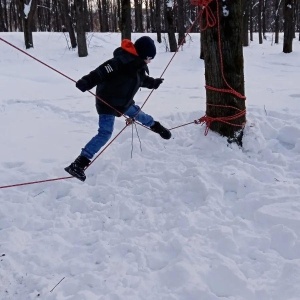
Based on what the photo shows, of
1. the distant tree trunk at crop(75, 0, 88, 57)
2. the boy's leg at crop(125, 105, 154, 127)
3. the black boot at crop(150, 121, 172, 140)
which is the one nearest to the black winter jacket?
the boy's leg at crop(125, 105, 154, 127)

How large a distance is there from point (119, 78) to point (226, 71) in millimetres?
1202

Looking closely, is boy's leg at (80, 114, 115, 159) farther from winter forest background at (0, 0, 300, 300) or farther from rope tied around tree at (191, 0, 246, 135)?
rope tied around tree at (191, 0, 246, 135)

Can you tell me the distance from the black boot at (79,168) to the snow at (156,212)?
4.4 inches

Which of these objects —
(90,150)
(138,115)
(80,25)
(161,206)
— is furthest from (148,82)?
(80,25)

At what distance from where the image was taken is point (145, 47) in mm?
4016

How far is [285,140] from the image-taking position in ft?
15.4

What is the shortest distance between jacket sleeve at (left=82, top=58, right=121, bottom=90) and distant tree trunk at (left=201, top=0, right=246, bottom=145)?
1113 millimetres

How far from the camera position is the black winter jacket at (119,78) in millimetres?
3986

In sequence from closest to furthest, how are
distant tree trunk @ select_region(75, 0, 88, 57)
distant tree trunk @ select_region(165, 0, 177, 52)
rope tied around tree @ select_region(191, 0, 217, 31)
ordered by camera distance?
rope tied around tree @ select_region(191, 0, 217, 31)
distant tree trunk @ select_region(75, 0, 88, 57)
distant tree trunk @ select_region(165, 0, 177, 52)

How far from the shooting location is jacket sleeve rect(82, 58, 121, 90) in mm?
3926

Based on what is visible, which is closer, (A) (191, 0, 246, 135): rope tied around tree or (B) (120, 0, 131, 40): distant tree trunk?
(A) (191, 0, 246, 135): rope tied around tree

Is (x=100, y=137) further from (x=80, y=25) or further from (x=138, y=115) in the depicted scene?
(x=80, y=25)

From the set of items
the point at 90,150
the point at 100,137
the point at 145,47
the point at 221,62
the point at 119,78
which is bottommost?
the point at 90,150

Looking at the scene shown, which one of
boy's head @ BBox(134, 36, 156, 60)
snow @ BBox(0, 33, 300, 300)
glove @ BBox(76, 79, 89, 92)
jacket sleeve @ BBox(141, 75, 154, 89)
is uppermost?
boy's head @ BBox(134, 36, 156, 60)
